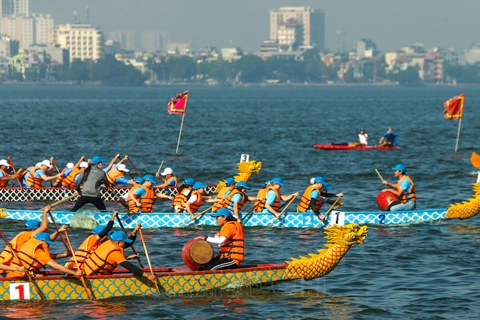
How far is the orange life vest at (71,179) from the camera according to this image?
3506 cm

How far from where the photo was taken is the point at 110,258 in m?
20.0

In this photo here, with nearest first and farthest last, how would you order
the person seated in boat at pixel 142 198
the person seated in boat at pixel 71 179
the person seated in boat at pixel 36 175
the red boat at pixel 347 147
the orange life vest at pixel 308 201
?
the orange life vest at pixel 308 201 → the person seated in boat at pixel 142 198 → the person seated in boat at pixel 71 179 → the person seated in boat at pixel 36 175 → the red boat at pixel 347 147

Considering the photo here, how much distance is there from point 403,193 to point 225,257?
10.7 meters

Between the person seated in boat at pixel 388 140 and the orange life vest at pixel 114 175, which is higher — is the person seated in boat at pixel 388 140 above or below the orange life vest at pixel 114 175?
below

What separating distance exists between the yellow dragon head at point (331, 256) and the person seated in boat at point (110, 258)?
3.52 m

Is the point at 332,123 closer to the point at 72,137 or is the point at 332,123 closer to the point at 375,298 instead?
the point at 72,137

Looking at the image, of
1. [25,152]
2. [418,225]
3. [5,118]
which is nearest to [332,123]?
[5,118]

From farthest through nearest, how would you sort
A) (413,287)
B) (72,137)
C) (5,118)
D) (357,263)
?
(5,118) → (72,137) → (357,263) → (413,287)

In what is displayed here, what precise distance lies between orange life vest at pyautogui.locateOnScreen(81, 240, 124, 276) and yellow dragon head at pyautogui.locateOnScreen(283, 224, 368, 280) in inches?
154

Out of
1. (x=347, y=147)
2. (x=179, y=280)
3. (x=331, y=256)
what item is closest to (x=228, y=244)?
(x=179, y=280)

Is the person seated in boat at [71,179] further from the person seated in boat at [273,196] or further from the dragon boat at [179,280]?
the dragon boat at [179,280]

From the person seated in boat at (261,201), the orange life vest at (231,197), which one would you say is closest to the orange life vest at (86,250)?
the orange life vest at (231,197)

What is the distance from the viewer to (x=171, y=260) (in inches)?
1005

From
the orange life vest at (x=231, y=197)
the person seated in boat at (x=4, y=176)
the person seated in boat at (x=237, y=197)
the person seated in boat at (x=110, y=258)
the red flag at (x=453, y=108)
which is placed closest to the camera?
the person seated in boat at (x=110, y=258)
